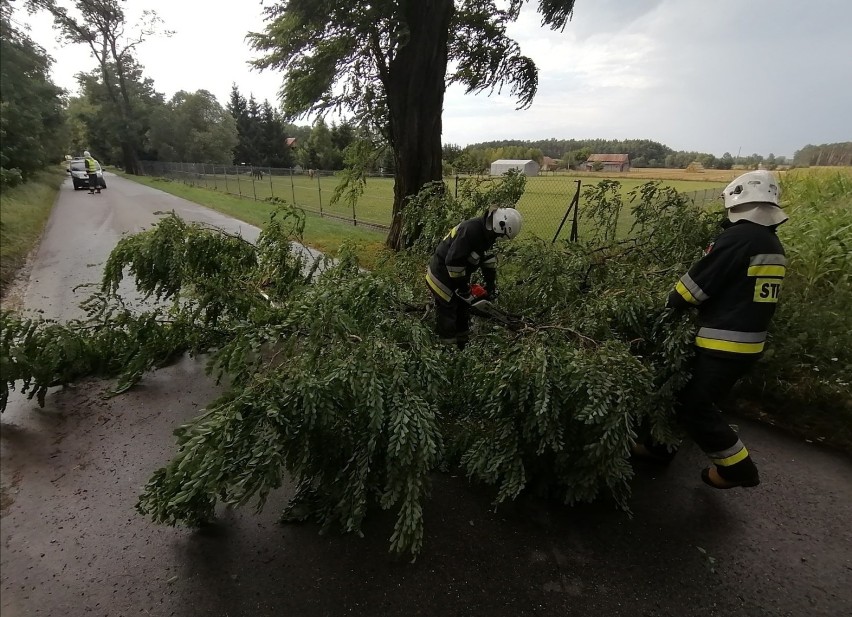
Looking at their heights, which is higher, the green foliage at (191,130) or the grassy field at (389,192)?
the green foliage at (191,130)

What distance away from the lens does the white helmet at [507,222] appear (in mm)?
3312

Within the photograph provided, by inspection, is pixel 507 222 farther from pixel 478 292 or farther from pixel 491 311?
pixel 491 311

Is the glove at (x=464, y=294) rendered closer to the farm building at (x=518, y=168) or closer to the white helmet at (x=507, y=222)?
the white helmet at (x=507, y=222)

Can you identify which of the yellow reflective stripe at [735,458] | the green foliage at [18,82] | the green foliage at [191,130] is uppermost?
the green foliage at [191,130]

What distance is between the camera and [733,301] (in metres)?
2.29

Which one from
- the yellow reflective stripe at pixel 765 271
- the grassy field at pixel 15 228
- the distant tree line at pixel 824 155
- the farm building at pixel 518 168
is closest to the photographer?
the yellow reflective stripe at pixel 765 271

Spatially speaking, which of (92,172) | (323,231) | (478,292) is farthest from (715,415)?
(92,172)

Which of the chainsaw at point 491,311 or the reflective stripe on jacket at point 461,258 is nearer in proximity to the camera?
the chainsaw at point 491,311

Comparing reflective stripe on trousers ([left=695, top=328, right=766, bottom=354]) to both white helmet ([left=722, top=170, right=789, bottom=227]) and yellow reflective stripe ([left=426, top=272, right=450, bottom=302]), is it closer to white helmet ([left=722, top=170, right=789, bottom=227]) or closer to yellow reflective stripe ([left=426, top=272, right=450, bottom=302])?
white helmet ([left=722, top=170, right=789, bottom=227])

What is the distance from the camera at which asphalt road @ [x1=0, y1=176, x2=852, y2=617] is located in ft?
6.40

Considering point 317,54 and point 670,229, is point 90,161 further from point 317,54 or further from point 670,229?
point 670,229

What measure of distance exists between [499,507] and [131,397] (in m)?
A: 3.22

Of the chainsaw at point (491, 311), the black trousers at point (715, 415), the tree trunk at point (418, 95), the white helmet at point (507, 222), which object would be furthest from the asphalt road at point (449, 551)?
the tree trunk at point (418, 95)

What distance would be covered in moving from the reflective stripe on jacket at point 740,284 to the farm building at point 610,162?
258 inches
